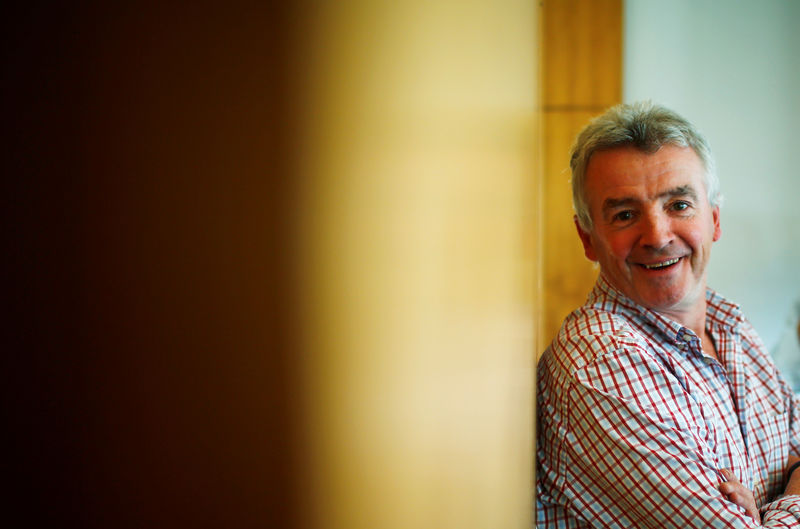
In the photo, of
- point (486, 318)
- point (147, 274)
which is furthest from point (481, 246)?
point (147, 274)

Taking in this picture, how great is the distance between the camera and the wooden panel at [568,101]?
5.22 ft

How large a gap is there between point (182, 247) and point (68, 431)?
0.16 ft

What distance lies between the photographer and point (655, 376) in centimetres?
78

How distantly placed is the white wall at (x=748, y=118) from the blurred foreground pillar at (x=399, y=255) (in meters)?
2.01

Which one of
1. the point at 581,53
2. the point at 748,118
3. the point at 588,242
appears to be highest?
the point at 581,53

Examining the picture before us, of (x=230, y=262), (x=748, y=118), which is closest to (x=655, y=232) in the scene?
(x=230, y=262)

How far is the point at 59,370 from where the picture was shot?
13 cm

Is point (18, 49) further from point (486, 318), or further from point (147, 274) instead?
point (486, 318)

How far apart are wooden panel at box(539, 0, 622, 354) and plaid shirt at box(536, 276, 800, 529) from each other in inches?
24.5

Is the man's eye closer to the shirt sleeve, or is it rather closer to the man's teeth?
the man's teeth

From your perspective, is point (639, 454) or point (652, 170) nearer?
point (639, 454)

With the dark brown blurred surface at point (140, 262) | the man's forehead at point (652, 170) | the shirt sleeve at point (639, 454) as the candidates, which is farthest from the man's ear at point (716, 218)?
the dark brown blurred surface at point (140, 262)

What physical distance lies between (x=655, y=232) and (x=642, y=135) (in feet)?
0.54

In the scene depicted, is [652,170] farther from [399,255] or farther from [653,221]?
[399,255]
